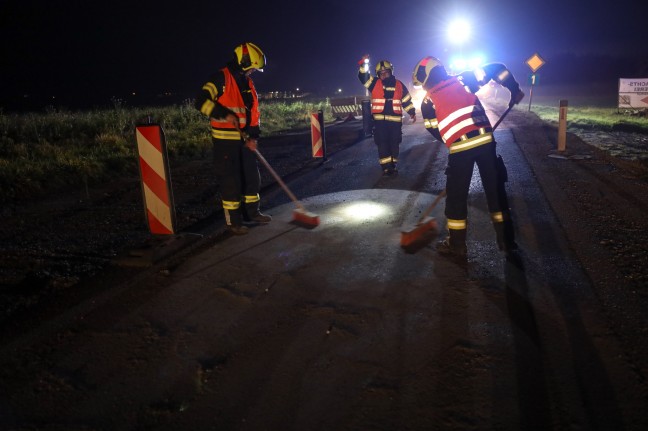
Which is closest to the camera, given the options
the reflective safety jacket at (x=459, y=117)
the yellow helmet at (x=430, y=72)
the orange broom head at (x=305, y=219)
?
the reflective safety jacket at (x=459, y=117)

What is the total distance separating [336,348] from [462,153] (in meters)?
2.42

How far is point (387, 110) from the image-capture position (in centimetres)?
835

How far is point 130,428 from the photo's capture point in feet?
7.34

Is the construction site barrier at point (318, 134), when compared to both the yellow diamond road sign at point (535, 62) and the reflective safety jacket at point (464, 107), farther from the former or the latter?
the yellow diamond road sign at point (535, 62)

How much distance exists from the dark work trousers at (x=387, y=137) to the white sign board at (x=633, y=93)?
55.1 ft

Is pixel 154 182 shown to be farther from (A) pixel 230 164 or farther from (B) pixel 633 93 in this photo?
(B) pixel 633 93

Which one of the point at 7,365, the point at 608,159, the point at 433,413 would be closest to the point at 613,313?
the point at 433,413

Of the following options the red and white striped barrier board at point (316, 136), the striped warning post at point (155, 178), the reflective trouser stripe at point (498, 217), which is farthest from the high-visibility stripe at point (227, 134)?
the red and white striped barrier board at point (316, 136)

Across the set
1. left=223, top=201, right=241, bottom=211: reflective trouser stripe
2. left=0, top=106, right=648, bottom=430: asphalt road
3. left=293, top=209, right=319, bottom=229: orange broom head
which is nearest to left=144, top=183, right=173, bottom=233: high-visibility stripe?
left=0, top=106, right=648, bottom=430: asphalt road

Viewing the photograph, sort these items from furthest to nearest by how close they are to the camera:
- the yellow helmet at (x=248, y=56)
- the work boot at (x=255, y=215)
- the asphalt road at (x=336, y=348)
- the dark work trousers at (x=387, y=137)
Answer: the dark work trousers at (x=387, y=137) → the work boot at (x=255, y=215) → the yellow helmet at (x=248, y=56) → the asphalt road at (x=336, y=348)

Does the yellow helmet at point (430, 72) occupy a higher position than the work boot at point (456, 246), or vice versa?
the yellow helmet at point (430, 72)

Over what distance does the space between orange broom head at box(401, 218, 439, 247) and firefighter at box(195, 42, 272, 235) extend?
1.88 m

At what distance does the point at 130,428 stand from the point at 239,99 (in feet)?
12.7

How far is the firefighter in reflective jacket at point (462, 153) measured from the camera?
170 inches
